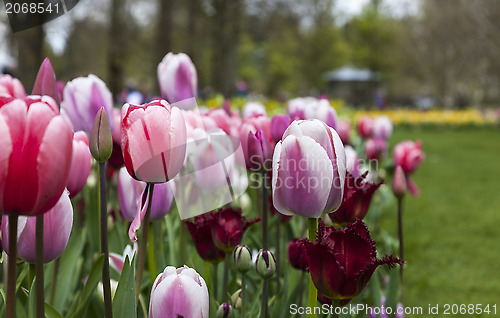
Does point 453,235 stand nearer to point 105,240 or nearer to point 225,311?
point 225,311

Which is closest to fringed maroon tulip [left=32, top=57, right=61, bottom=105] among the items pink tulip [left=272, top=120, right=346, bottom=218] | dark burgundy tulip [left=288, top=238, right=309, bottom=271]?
pink tulip [left=272, top=120, right=346, bottom=218]

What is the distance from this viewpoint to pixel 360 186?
1.31 m

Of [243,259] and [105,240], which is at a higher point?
[105,240]

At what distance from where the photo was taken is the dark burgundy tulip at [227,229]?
1.24 m

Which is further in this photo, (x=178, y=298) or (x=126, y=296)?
(x=126, y=296)

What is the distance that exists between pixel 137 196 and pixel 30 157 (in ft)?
2.14

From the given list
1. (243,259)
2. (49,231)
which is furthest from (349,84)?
(49,231)

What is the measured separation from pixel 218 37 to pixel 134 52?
16595mm

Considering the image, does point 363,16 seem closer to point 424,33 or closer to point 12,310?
point 424,33

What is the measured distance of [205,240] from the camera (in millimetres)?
1271

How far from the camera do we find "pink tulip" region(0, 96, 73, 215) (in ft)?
2.14

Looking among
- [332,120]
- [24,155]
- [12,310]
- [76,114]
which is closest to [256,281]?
[332,120]

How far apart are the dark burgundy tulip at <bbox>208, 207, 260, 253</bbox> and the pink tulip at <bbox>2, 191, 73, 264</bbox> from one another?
405 millimetres

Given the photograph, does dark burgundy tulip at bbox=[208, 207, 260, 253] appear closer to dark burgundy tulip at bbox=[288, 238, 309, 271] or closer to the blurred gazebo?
dark burgundy tulip at bbox=[288, 238, 309, 271]
